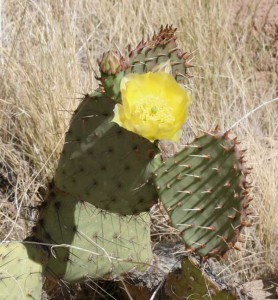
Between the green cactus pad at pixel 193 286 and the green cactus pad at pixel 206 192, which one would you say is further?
the green cactus pad at pixel 193 286

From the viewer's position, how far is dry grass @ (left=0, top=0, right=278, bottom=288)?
2635mm

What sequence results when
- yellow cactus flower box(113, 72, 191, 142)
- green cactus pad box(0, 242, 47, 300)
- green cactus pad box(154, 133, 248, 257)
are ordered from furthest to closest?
1. green cactus pad box(0, 242, 47, 300)
2. green cactus pad box(154, 133, 248, 257)
3. yellow cactus flower box(113, 72, 191, 142)

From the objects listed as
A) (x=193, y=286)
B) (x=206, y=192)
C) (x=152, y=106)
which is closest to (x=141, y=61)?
(x=152, y=106)

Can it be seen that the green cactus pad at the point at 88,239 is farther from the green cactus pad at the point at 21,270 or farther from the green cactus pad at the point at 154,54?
the green cactus pad at the point at 154,54

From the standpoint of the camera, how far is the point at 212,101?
120 inches

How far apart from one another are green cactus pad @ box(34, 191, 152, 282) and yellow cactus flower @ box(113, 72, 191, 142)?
18.3 inches

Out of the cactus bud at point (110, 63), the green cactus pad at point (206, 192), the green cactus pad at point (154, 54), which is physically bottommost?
the green cactus pad at point (206, 192)

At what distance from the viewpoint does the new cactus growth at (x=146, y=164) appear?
1.59 meters

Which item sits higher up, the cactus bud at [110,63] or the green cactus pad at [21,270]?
the cactus bud at [110,63]

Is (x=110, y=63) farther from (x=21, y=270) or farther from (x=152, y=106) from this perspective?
(x=21, y=270)

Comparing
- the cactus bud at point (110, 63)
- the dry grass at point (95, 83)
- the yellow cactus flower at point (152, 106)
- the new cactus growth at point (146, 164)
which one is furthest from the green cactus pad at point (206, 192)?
the dry grass at point (95, 83)

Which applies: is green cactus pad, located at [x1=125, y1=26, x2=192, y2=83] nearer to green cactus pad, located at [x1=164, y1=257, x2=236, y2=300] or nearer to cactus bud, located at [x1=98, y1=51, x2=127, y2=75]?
cactus bud, located at [x1=98, y1=51, x2=127, y2=75]

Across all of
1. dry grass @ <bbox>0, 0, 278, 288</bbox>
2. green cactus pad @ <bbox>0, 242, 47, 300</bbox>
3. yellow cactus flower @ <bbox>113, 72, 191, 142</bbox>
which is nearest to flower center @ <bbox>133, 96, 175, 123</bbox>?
yellow cactus flower @ <bbox>113, 72, 191, 142</bbox>

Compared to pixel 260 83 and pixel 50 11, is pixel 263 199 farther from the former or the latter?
pixel 50 11
